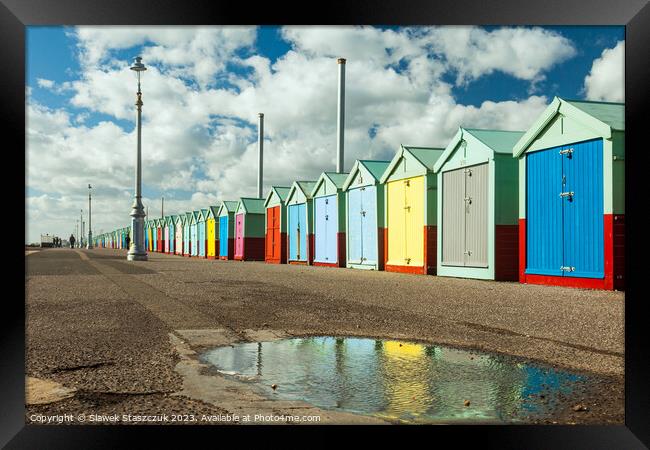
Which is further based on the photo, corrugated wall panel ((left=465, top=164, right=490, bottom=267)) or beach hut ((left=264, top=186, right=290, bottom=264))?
beach hut ((left=264, top=186, right=290, bottom=264))

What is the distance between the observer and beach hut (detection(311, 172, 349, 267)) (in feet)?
81.1

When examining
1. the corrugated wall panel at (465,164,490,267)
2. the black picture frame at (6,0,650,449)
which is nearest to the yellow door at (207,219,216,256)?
the corrugated wall panel at (465,164,490,267)

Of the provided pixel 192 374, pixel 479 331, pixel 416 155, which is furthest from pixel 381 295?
pixel 416 155

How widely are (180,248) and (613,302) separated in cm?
5404

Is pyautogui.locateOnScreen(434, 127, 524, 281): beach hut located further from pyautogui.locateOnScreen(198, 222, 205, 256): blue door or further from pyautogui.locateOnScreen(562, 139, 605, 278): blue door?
pyautogui.locateOnScreen(198, 222, 205, 256): blue door

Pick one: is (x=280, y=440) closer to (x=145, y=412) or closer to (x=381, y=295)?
(x=145, y=412)

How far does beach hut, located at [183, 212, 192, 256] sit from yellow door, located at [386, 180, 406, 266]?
36.1 meters

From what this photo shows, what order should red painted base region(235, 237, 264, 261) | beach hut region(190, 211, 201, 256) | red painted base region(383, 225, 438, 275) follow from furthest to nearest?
beach hut region(190, 211, 201, 256)
red painted base region(235, 237, 264, 261)
red painted base region(383, 225, 438, 275)

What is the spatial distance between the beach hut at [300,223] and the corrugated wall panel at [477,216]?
40.6 ft

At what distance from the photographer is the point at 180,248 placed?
59344 millimetres

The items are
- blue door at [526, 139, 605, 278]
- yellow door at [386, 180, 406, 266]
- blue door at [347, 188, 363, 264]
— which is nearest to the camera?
blue door at [526, 139, 605, 278]

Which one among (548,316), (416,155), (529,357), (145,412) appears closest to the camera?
(145,412)

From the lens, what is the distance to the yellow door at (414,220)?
734 inches

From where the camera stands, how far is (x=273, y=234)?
33.1 metres
